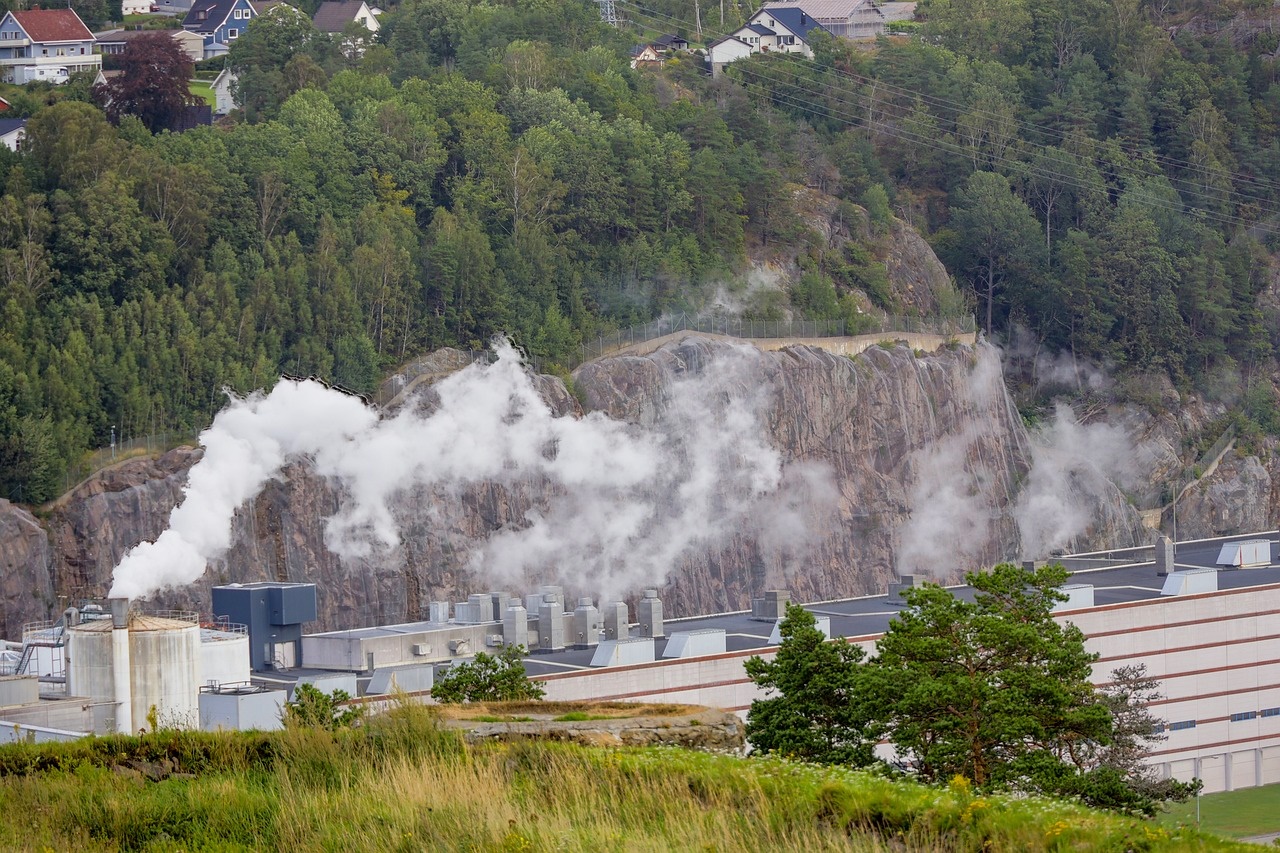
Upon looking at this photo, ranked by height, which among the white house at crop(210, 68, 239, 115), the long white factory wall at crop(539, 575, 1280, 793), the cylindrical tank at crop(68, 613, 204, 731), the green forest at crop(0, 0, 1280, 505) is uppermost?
the white house at crop(210, 68, 239, 115)

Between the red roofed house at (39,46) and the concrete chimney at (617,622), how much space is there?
49.9 m

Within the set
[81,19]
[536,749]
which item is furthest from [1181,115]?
[536,749]

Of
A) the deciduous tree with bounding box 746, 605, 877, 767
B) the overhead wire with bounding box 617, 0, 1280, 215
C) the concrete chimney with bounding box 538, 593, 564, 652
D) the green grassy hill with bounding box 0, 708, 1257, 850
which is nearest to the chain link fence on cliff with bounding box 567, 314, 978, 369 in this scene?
the overhead wire with bounding box 617, 0, 1280, 215

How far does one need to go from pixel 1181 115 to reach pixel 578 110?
3572 centimetres

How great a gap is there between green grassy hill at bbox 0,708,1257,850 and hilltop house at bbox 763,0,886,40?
4083 inches

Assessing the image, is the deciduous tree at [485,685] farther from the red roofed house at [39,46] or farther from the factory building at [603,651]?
the red roofed house at [39,46]

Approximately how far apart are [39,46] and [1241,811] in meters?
64.4

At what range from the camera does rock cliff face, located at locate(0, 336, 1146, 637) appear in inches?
2293

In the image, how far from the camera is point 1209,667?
60156 millimetres

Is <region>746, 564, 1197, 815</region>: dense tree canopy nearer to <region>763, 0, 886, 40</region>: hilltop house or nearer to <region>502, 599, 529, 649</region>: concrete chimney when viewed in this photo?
<region>502, 599, 529, 649</region>: concrete chimney

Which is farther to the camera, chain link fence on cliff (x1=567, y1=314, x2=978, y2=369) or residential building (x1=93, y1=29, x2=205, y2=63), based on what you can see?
residential building (x1=93, y1=29, x2=205, y2=63)

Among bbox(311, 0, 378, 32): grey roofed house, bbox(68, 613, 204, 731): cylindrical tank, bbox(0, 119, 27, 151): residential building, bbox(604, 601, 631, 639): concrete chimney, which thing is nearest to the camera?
bbox(68, 613, 204, 731): cylindrical tank

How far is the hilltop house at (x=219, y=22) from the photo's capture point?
10562 centimetres

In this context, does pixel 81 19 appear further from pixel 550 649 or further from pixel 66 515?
pixel 550 649
